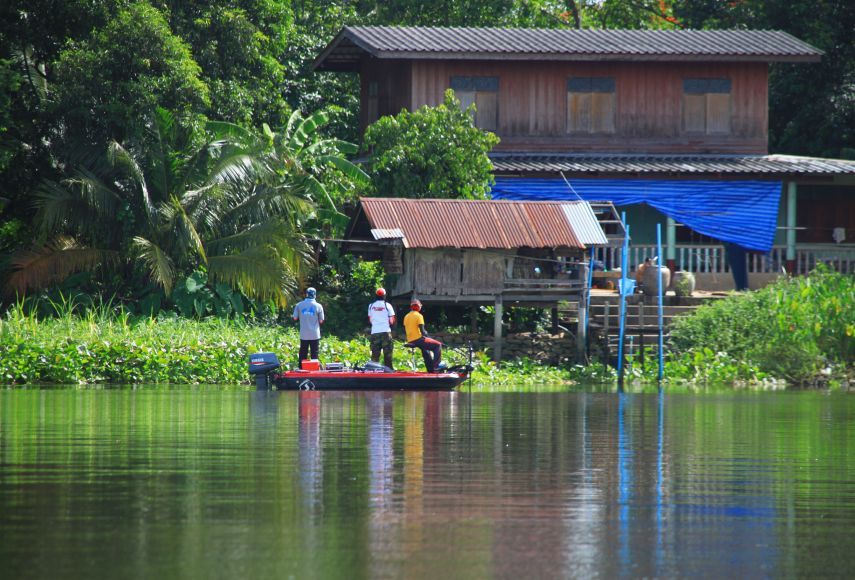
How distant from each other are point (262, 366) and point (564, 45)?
14544mm

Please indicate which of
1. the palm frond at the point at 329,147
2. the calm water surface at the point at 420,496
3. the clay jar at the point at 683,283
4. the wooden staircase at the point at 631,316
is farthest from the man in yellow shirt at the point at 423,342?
the palm frond at the point at 329,147

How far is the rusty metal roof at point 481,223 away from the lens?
2770 cm

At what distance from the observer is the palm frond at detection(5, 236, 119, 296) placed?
26.9 m

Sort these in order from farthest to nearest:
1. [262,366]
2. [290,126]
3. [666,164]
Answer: [666,164], [290,126], [262,366]

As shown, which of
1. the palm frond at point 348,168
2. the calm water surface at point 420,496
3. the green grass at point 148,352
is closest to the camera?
the calm water surface at point 420,496

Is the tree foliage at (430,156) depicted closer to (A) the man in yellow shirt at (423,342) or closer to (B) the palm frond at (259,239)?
(B) the palm frond at (259,239)

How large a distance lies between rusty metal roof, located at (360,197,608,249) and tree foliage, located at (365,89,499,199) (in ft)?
5.77

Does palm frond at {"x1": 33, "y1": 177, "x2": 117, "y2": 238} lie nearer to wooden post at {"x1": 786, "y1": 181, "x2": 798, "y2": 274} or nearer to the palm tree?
the palm tree

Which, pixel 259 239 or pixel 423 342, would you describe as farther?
pixel 259 239

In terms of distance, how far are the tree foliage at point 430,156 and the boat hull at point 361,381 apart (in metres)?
8.32

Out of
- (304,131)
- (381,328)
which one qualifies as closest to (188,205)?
(304,131)

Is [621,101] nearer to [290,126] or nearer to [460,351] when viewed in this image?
[290,126]

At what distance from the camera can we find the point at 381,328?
24.3m

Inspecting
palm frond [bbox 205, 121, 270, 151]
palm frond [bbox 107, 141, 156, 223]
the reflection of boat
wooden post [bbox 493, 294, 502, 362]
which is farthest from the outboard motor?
palm frond [bbox 205, 121, 270, 151]
